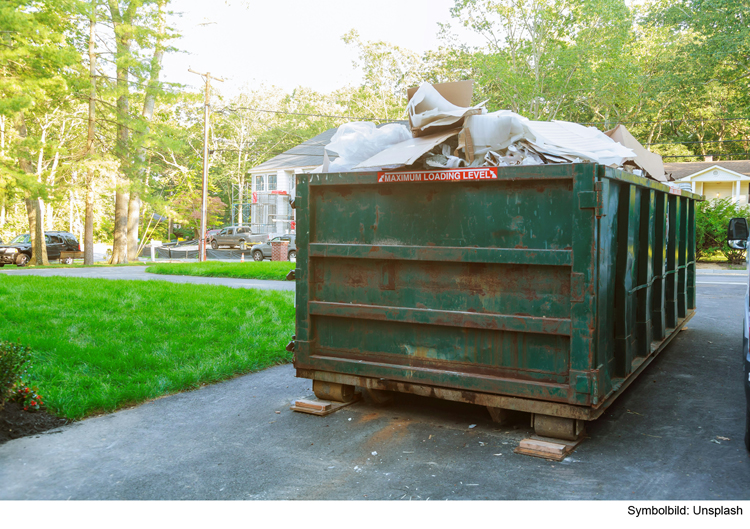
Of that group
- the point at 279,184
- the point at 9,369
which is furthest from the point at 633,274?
the point at 279,184

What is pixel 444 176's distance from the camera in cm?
411

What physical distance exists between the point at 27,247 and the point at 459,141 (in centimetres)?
2850

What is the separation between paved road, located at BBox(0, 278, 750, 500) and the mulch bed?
104 millimetres

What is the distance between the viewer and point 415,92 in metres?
4.83

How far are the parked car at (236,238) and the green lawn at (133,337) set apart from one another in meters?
29.2

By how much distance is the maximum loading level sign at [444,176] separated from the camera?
3955 millimetres

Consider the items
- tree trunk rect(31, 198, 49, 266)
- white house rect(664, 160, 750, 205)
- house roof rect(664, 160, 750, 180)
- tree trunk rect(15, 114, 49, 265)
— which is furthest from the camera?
house roof rect(664, 160, 750, 180)

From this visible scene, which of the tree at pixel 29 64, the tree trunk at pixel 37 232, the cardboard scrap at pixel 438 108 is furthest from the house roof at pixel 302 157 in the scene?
the cardboard scrap at pixel 438 108

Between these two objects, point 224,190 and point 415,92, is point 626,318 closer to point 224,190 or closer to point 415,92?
point 415,92

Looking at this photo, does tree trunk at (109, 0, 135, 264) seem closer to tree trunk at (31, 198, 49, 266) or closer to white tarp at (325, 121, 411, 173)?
tree trunk at (31, 198, 49, 266)

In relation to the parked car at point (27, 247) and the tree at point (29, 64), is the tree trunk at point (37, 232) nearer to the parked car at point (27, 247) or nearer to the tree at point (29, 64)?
the tree at point (29, 64)

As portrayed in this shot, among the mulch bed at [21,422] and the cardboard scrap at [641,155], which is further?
the cardboard scrap at [641,155]

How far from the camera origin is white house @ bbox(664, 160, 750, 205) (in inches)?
1444

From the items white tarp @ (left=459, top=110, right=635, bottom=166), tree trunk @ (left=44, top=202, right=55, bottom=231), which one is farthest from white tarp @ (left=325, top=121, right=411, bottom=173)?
tree trunk @ (left=44, top=202, right=55, bottom=231)
